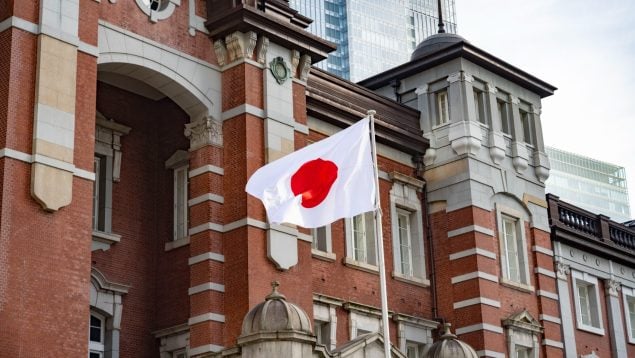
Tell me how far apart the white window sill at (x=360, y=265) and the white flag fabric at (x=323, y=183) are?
31.8 feet

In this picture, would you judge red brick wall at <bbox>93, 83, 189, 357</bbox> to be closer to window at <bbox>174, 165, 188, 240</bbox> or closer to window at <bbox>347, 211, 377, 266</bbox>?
window at <bbox>174, 165, 188, 240</bbox>

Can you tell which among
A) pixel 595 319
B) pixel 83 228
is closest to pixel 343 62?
pixel 595 319

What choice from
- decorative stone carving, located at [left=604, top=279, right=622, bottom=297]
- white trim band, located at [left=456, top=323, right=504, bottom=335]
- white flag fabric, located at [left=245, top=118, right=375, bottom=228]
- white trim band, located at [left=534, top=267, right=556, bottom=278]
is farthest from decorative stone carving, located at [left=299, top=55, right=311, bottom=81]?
decorative stone carving, located at [left=604, top=279, right=622, bottom=297]

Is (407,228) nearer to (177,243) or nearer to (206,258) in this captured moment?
(177,243)

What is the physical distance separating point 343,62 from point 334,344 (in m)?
93.1

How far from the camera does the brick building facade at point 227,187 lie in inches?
899

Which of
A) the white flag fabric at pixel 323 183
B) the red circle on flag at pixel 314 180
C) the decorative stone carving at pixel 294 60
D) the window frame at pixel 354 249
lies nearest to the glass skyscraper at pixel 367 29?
the window frame at pixel 354 249

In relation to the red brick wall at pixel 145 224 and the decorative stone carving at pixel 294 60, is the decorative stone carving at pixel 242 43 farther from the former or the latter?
the red brick wall at pixel 145 224

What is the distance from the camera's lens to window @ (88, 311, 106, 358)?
27.1 m

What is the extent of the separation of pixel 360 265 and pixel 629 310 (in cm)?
1361

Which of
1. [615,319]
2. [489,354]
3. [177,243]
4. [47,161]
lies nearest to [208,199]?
[177,243]

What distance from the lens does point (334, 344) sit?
29.5m

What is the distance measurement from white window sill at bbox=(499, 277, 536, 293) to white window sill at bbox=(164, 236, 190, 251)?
9.47m

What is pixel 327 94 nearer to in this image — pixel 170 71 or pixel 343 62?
pixel 170 71
